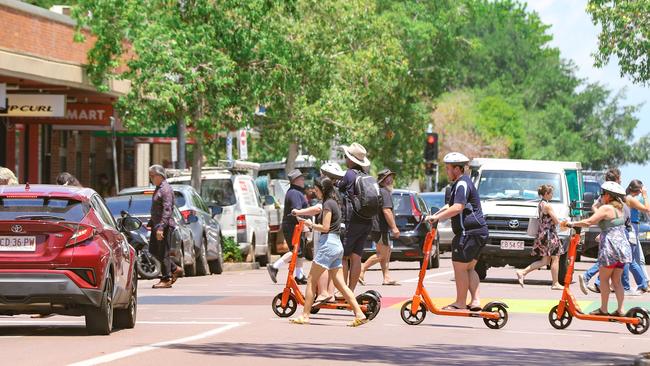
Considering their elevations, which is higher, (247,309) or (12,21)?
(12,21)

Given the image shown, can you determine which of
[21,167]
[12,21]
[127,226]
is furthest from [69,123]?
[127,226]

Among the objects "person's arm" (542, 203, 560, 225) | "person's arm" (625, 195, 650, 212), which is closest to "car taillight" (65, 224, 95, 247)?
"person's arm" (625, 195, 650, 212)

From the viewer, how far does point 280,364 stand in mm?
13438

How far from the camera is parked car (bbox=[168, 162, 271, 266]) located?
35.2m

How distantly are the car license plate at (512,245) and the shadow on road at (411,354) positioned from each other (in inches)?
538

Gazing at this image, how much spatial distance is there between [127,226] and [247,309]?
333cm

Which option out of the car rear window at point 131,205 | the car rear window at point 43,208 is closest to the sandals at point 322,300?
the car rear window at point 43,208

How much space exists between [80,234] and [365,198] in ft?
14.3

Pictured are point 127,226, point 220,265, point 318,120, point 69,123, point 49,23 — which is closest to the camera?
point 127,226

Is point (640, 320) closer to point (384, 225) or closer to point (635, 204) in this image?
→ point (635, 204)

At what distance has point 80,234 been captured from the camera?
52.5 feet

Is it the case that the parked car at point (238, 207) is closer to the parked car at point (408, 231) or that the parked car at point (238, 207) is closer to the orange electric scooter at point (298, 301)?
the parked car at point (408, 231)

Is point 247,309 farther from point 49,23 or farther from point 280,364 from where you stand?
point 49,23

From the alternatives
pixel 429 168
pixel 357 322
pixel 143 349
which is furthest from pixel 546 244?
pixel 429 168
